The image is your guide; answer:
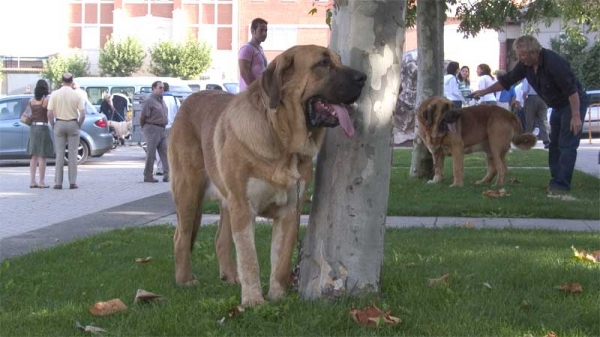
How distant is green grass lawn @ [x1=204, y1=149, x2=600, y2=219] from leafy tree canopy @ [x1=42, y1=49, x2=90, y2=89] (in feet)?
195

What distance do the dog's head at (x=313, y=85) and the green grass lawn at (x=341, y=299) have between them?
1091 mm

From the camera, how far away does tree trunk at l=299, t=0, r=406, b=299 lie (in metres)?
5.05

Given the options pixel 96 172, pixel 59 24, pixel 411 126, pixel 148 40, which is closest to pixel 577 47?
pixel 411 126

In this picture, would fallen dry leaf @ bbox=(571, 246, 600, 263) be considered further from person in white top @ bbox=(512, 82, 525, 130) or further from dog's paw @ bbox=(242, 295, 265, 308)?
person in white top @ bbox=(512, 82, 525, 130)

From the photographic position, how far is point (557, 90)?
10.8m

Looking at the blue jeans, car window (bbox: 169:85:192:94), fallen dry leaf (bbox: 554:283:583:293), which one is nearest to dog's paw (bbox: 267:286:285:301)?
fallen dry leaf (bbox: 554:283:583:293)

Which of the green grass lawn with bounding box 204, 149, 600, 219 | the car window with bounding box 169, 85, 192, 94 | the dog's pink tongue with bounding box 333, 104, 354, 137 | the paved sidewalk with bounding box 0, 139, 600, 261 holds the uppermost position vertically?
the dog's pink tongue with bounding box 333, 104, 354, 137

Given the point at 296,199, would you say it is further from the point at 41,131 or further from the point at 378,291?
the point at 41,131

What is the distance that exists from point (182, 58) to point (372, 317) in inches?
2591

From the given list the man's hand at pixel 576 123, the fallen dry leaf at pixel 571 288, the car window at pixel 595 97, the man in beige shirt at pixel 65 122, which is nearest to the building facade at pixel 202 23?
the car window at pixel 595 97

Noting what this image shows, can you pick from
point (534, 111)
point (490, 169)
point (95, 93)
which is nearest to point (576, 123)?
point (490, 169)

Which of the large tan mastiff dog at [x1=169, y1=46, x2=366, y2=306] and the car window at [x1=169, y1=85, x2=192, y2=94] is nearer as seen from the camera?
the large tan mastiff dog at [x1=169, y1=46, x2=366, y2=306]

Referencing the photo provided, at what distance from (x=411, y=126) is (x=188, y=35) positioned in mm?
48541

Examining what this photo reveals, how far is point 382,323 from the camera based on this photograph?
459 cm
